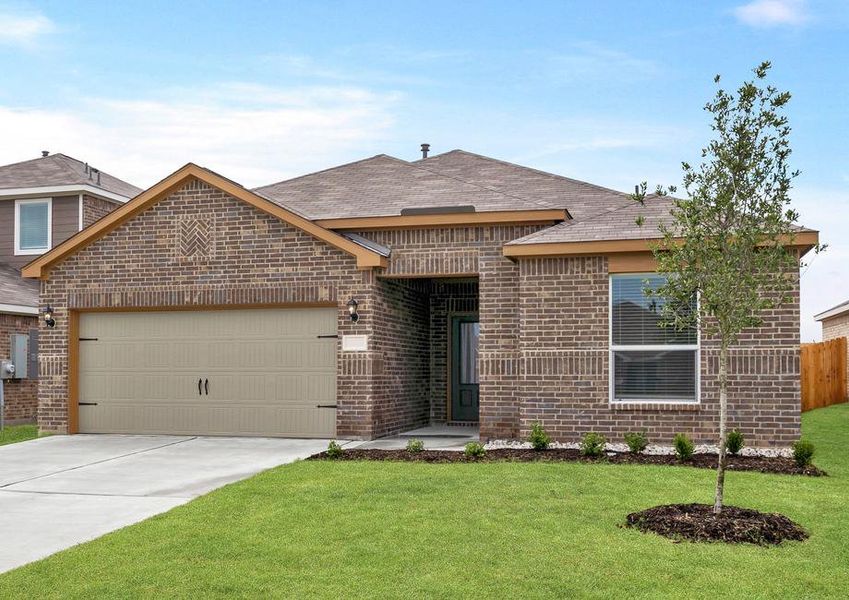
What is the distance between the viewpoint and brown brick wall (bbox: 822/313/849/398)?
32219 millimetres

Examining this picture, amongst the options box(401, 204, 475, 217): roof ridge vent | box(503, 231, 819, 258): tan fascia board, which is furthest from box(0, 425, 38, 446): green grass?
box(503, 231, 819, 258): tan fascia board

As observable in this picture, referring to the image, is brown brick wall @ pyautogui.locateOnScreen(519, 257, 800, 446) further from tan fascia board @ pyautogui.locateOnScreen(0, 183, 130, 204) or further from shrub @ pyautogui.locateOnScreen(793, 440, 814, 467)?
tan fascia board @ pyautogui.locateOnScreen(0, 183, 130, 204)

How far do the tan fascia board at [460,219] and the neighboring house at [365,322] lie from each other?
38 mm

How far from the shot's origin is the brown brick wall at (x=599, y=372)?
45.5 feet

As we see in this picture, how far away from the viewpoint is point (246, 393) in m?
16.3

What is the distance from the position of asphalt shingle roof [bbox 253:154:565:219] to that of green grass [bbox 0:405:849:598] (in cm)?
676

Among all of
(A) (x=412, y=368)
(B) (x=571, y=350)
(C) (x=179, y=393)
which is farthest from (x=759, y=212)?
(C) (x=179, y=393)

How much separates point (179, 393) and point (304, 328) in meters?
2.67

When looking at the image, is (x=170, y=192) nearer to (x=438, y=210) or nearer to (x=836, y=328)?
(x=438, y=210)

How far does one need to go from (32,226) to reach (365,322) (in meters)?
13.7

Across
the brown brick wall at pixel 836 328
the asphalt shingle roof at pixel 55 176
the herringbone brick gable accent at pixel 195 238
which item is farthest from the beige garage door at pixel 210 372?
the brown brick wall at pixel 836 328

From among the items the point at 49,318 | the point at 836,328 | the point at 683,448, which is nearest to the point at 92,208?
the point at 49,318

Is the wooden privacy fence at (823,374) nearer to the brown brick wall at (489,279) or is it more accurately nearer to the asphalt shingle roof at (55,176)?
the brown brick wall at (489,279)

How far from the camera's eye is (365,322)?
15.6m
